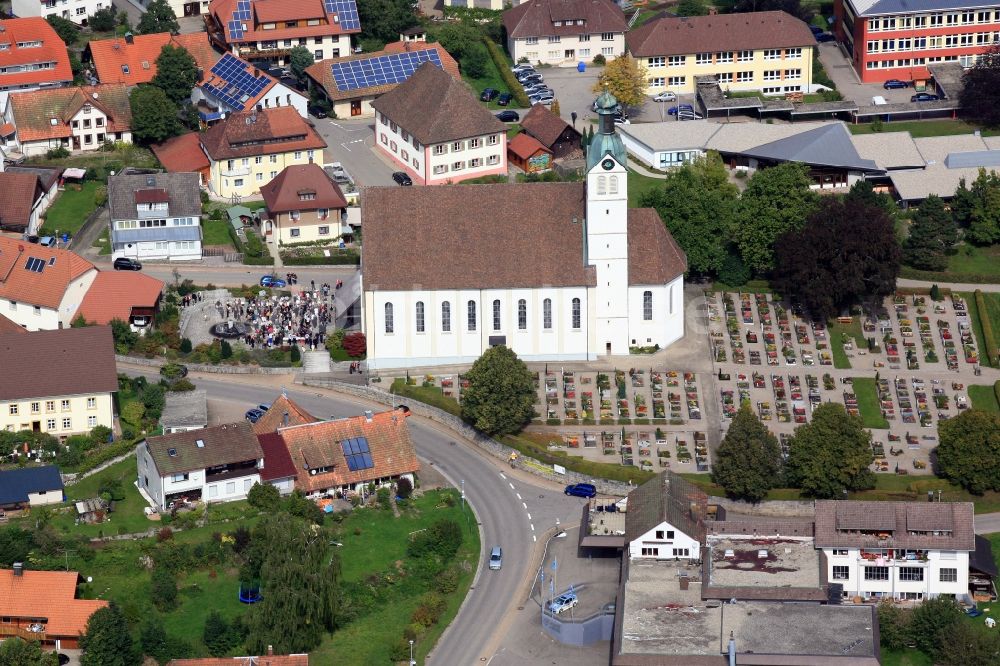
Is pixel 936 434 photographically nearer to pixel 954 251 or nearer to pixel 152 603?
pixel 954 251

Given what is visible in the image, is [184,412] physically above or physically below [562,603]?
above

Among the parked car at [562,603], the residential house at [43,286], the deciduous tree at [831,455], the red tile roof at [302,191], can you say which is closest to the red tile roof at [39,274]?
the residential house at [43,286]

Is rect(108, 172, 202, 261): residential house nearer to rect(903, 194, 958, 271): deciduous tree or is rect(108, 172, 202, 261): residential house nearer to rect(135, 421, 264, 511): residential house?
rect(135, 421, 264, 511): residential house

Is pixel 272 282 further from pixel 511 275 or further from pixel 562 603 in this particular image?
pixel 562 603

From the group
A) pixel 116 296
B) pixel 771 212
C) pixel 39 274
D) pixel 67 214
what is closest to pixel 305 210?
pixel 116 296

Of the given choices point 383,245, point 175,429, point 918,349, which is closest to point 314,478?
point 175,429

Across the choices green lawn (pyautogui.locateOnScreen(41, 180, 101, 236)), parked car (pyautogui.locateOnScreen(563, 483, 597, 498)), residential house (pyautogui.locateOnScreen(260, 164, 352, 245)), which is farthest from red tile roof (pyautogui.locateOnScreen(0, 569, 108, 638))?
green lawn (pyautogui.locateOnScreen(41, 180, 101, 236))
